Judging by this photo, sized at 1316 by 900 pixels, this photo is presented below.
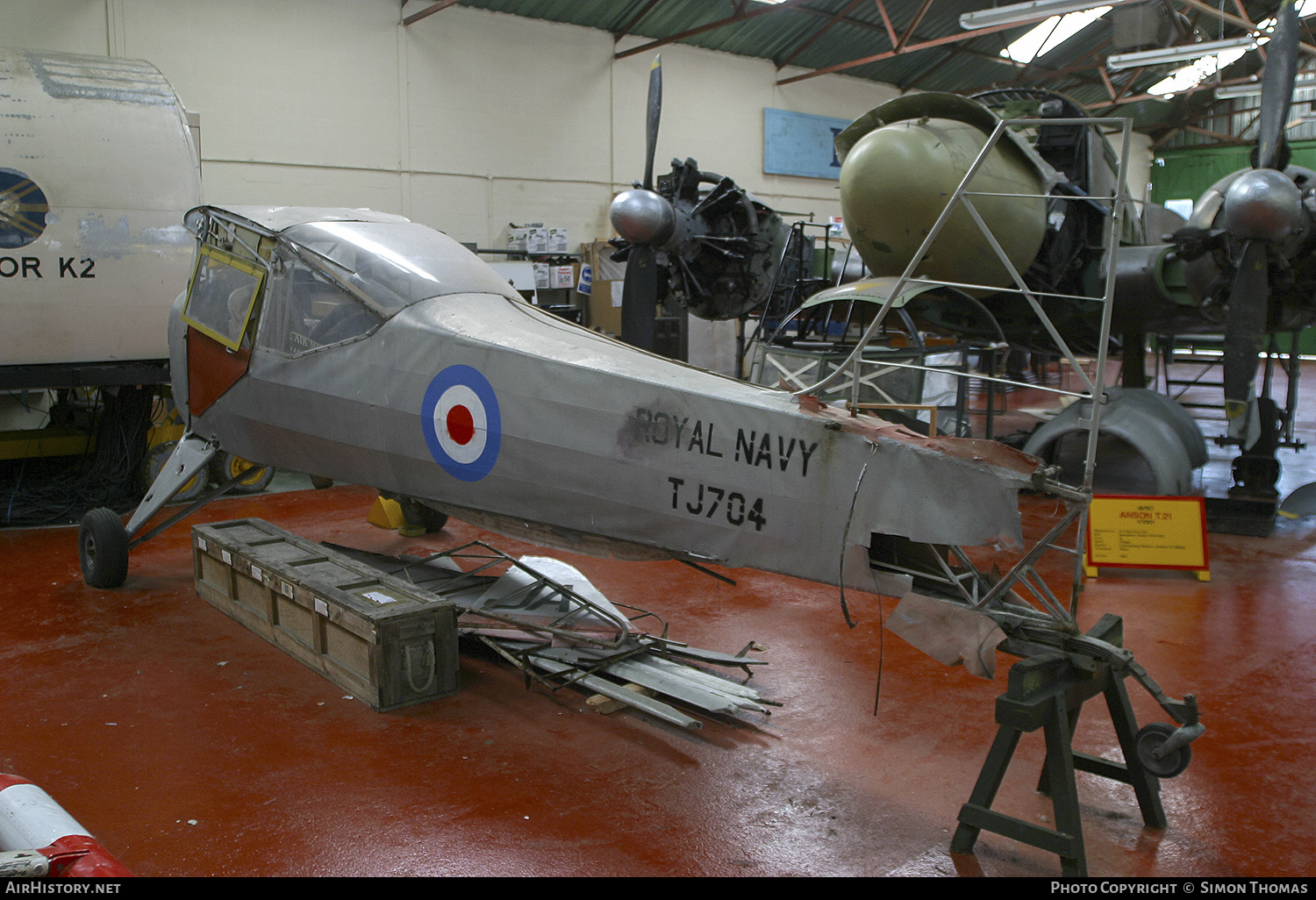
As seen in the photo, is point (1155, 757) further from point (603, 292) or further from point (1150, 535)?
point (603, 292)

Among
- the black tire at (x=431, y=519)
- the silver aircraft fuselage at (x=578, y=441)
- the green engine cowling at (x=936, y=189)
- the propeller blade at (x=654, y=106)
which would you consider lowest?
the black tire at (x=431, y=519)

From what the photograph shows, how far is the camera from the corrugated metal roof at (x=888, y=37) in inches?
704

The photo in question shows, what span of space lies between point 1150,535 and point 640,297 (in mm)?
6561

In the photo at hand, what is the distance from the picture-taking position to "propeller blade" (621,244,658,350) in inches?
470

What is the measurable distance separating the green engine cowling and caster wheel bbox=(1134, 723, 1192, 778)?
17.7ft

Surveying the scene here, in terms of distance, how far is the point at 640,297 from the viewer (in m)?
11.9

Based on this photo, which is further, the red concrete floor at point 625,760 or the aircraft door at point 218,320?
the aircraft door at point 218,320

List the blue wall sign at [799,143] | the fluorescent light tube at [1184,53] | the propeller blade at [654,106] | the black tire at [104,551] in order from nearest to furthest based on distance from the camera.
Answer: the black tire at [104,551]
the propeller blade at [654,106]
the fluorescent light tube at [1184,53]
the blue wall sign at [799,143]

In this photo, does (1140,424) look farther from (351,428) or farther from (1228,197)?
(351,428)

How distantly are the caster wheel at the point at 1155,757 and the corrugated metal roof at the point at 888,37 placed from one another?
15904 mm

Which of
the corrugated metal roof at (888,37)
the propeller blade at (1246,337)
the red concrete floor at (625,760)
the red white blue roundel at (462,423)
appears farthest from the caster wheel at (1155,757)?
the corrugated metal roof at (888,37)

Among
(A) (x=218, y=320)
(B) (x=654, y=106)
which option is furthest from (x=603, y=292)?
(A) (x=218, y=320)

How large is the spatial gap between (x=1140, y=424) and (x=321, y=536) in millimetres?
7418

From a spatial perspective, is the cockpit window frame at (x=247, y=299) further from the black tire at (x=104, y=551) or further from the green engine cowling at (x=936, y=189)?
the green engine cowling at (x=936, y=189)
